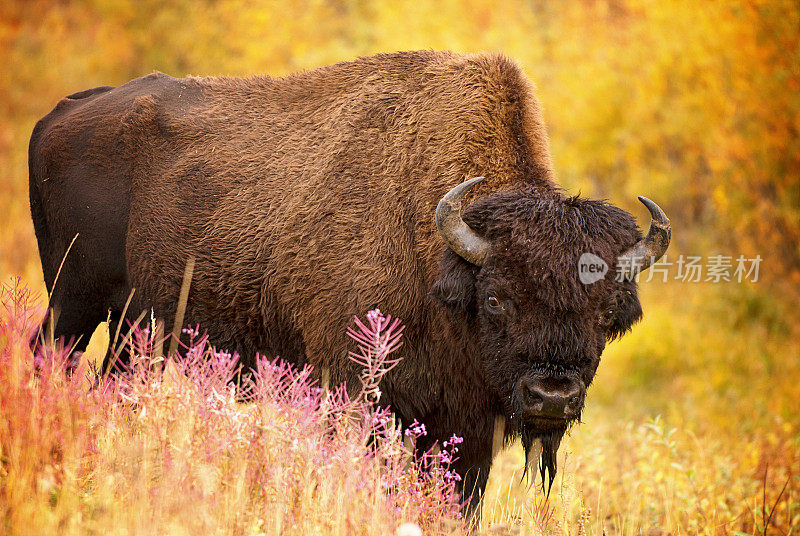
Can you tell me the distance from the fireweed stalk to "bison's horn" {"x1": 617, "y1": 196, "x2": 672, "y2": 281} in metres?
1.51

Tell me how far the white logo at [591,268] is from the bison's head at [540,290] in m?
0.02

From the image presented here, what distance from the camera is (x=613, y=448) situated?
850cm

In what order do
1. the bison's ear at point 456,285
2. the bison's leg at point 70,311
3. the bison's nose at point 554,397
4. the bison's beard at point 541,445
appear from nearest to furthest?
1. the bison's nose at point 554,397
2. the bison's beard at point 541,445
3. the bison's ear at point 456,285
4. the bison's leg at point 70,311

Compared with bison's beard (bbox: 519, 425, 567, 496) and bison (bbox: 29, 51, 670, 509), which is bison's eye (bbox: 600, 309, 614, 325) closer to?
bison (bbox: 29, 51, 670, 509)

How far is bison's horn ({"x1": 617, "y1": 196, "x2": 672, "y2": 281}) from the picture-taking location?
14.8 feet

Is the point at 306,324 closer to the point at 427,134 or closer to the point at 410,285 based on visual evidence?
the point at 410,285

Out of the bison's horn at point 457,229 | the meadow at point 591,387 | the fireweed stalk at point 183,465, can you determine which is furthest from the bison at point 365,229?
the fireweed stalk at point 183,465

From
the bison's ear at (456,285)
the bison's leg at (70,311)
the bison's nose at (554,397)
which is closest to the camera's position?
the bison's nose at (554,397)

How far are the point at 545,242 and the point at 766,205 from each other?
38.2 feet

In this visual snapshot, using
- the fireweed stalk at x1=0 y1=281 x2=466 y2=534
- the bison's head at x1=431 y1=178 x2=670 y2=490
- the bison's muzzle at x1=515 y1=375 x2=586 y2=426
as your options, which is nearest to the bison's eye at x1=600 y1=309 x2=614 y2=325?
the bison's head at x1=431 y1=178 x2=670 y2=490

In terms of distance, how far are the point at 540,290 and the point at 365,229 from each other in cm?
135

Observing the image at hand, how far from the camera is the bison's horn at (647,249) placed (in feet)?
14.8

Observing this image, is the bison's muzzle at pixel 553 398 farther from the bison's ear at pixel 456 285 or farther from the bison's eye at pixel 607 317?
the bison's ear at pixel 456 285

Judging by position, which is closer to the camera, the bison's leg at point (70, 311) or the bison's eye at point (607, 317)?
the bison's eye at point (607, 317)
